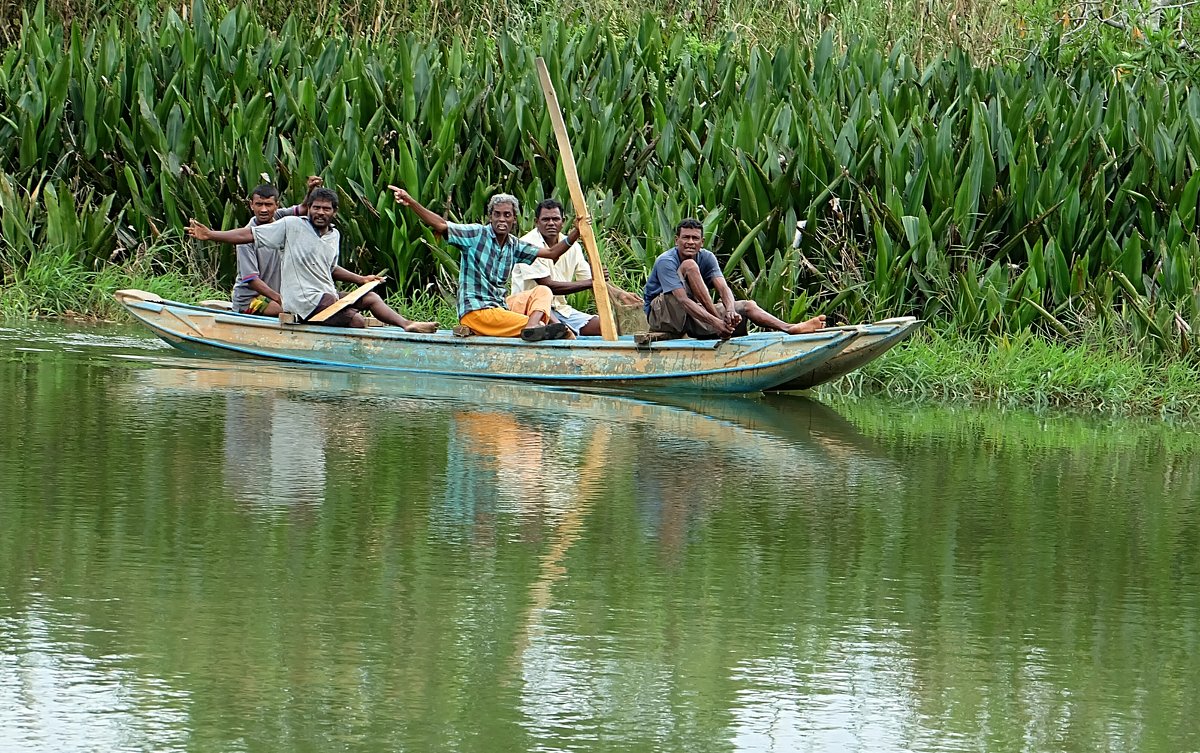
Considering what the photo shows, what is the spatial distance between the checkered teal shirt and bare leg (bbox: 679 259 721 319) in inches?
47.1

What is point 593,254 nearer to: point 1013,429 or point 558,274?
point 558,274

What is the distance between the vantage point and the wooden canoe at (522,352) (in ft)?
37.5

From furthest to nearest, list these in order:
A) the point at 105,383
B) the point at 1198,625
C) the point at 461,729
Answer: the point at 105,383
the point at 1198,625
the point at 461,729

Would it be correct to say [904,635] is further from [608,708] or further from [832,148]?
[832,148]

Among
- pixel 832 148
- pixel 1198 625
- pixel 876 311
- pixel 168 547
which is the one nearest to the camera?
pixel 1198 625

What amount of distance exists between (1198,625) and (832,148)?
8931mm

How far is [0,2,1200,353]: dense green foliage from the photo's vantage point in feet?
44.4

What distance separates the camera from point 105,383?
10836 millimetres

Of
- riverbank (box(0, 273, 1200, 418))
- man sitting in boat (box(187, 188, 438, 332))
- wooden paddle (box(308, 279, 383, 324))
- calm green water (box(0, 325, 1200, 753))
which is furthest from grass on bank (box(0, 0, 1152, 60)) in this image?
calm green water (box(0, 325, 1200, 753))

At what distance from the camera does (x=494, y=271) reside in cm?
1220

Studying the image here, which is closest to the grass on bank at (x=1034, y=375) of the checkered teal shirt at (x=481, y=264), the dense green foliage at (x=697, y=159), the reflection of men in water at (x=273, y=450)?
the dense green foliage at (x=697, y=159)

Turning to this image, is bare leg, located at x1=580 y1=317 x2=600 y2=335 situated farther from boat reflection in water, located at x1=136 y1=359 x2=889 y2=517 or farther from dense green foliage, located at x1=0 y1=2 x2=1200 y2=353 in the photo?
dense green foliage, located at x1=0 y1=2 x2=1200 y2=353

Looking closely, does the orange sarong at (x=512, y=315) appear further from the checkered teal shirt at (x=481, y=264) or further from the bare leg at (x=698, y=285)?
the bare leg at (x=698, y=285)

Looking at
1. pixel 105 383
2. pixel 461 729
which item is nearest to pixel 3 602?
pixel 461 729
